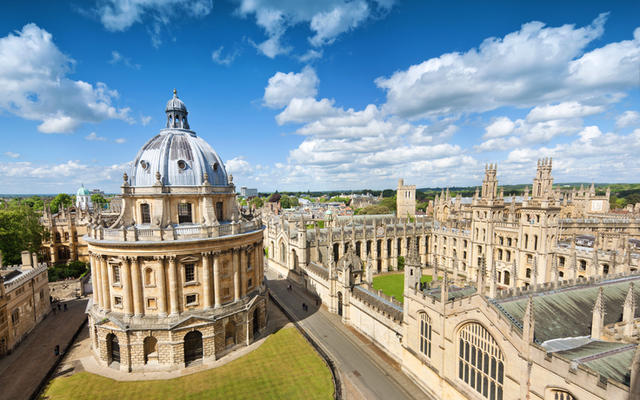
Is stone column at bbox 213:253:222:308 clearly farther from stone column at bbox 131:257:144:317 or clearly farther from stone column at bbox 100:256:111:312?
stone column at bbox 100:256:111:312

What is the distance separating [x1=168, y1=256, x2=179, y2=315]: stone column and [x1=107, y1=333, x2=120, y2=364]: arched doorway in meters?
6.40

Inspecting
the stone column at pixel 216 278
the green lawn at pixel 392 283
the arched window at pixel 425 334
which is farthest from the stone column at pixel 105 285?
the green lawn at pixel 392 283

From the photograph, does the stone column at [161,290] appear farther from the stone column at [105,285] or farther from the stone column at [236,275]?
the stone column at [236,275]

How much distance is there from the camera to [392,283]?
4981 centimetres

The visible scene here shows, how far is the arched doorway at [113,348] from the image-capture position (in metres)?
27.4

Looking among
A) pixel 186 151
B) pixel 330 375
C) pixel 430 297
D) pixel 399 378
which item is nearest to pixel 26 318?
pixel 186 151

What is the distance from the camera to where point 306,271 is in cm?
4616

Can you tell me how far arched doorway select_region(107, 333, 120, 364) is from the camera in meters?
27.4

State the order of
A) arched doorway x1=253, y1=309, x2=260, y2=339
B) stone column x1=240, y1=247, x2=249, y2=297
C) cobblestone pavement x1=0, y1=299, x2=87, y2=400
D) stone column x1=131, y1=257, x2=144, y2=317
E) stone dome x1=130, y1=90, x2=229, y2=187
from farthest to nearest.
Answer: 1. arched doorway x1=253, y1=309, x2=260, y2=339
2. stone column x1=240, y1=247, x2=249, y2=297
3. stone dome x1=130, y1=90, x2=229, y2=187
4. stone column x1=131, y1=257, x2=144, y2=317
5. cobblestone pavement x1=0, y1=299, x2=87, y2=400

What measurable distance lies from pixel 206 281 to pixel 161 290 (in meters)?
3.86

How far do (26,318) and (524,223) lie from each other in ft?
210

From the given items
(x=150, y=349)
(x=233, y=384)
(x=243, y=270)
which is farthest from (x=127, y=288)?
→ (x=233, y=384)

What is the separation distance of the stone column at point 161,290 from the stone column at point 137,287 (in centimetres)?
168

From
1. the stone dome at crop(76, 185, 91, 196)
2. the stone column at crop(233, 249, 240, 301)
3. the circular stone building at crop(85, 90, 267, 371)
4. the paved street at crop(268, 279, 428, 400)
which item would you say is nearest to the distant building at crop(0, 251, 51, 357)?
the circular stone building at crop(85, 90, 267, 371)
